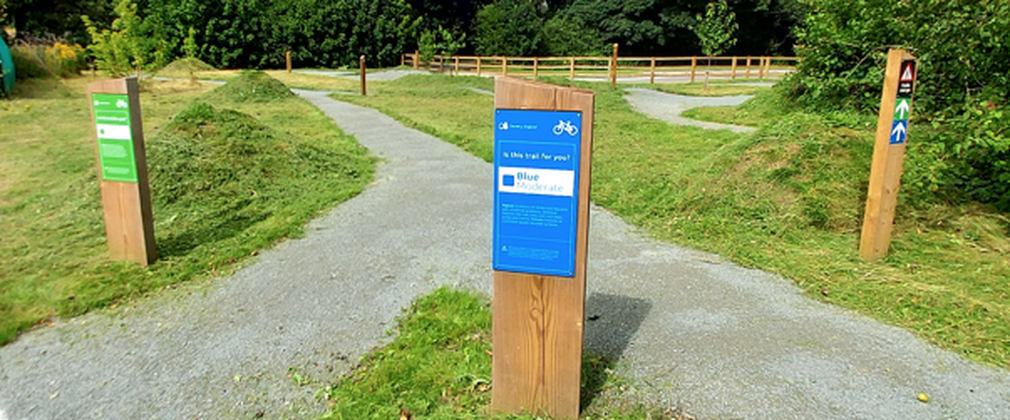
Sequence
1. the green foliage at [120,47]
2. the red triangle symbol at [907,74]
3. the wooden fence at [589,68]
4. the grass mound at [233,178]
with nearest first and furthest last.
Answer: the red triangle symbol at [907,74]
the grass mound at [233,178]
the green foliage at [120,47]
the wooden fence at [589,68]

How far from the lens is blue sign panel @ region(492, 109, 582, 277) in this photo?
9.27ft

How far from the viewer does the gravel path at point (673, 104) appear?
1538 centimetres

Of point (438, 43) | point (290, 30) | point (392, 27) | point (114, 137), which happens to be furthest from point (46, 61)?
point (438, 43)

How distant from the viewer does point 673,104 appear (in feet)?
68.3

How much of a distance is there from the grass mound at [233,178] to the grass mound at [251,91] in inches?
370

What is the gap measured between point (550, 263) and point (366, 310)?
198cm

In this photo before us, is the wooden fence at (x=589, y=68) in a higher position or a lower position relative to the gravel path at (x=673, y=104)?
higher

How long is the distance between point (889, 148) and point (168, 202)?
22.2ft

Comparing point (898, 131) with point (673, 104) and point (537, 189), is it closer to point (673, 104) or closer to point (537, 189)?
point (537, 189)

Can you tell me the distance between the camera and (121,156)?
17.6 feet

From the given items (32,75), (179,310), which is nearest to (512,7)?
(32,75)

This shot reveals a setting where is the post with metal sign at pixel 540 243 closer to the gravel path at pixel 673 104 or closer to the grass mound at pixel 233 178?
the grass mound at pixel 233 178

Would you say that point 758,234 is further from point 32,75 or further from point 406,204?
point 32,75

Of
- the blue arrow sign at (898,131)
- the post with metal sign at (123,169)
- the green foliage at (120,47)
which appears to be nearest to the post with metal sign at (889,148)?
the blue arrow sign at (898,131)
